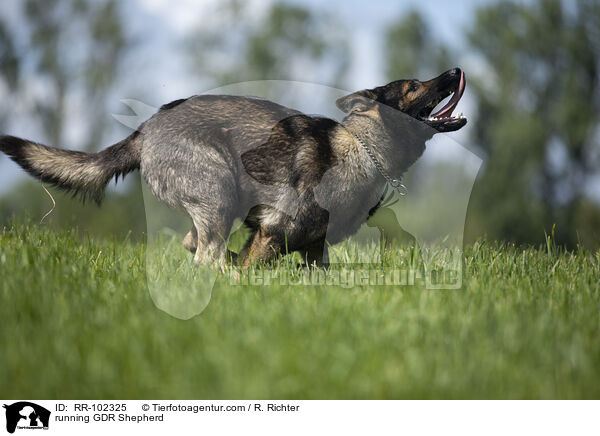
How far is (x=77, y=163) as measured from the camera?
14.4ft

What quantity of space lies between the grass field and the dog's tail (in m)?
0.72

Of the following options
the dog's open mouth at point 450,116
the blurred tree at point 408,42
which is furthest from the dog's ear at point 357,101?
the blurred tree at point 408,42

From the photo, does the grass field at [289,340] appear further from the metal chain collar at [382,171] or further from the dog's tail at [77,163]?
the metal chain collar at [382,171]

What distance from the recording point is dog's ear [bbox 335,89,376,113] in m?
4.25

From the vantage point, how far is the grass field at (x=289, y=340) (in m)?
2.31

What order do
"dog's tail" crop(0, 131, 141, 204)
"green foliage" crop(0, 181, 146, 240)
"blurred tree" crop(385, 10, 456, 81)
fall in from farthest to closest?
"blurred tree" crop(385, 10, 456, 81) < "green foliage" crop(0, 181, 146, 240) < "dog's tail" crop(0, 131, 141, 204)

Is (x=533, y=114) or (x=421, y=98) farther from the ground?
(x=533, y=114)

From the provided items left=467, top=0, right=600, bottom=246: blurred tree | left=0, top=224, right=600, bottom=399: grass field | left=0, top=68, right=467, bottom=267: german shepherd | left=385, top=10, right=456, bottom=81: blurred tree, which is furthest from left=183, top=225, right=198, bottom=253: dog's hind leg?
left=467, top=0, right=600, bottom=246: blurred tree

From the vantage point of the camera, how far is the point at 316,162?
426 centimetres

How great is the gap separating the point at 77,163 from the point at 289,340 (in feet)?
9.29

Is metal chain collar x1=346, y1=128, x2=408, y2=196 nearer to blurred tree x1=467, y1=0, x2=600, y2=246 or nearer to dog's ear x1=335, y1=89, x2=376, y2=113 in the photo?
dog's ear x1=335, y1=89, x2=376, y2=113

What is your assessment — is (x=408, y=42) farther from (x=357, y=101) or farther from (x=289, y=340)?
(x=289, y=340)
